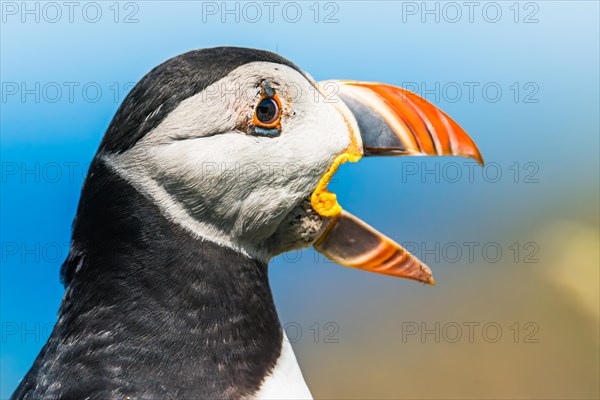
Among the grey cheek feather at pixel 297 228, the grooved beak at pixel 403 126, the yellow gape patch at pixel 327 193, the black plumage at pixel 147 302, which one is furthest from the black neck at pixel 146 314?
the grooved beak at pixel 403 126

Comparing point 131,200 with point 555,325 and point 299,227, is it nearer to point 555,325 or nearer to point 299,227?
point 299,227

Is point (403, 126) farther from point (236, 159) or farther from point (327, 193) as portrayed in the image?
point (236, 159)

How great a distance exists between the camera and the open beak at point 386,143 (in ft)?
10.7

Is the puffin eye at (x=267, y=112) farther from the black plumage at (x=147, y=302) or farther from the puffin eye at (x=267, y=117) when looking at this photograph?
the black plumage at (x=147, y=302)

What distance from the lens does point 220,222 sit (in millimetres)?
3066

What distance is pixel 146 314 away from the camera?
2.93m

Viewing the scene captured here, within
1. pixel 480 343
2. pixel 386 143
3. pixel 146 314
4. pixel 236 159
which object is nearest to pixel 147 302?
pixel 146 314

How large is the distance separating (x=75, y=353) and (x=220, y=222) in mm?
639

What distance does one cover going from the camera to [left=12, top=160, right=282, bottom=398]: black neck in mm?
2867

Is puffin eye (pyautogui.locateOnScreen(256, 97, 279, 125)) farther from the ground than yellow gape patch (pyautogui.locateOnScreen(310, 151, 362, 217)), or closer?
farther from the ground

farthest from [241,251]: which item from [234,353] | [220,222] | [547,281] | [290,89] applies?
[547,281]

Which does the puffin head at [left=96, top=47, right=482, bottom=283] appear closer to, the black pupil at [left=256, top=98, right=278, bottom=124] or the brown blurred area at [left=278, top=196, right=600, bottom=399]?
the black pupil at [left=256, top=98, right=278, bottom=124]

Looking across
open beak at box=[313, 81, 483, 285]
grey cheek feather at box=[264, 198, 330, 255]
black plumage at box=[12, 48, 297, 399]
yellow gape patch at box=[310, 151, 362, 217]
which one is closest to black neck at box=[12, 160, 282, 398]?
black plumage at box=[12, 48, 297, 399]

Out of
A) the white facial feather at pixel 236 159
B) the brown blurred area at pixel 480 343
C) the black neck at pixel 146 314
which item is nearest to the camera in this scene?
the black neck at pixel 146 314
